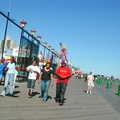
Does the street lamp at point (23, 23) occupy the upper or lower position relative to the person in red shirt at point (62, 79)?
upper

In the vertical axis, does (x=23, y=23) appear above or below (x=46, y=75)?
above

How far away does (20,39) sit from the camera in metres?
14.6

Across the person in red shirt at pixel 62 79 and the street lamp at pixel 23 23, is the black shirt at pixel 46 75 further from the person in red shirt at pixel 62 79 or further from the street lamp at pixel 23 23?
the street lamp at pixel 23 23

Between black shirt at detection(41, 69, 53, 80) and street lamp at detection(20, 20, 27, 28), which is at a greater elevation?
street lamp at detection(20, 20, 27, 28)

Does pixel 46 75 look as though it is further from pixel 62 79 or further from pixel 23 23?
pixel 23 23

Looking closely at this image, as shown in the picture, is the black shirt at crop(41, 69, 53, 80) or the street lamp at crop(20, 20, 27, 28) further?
the street lamp at crop(20, 20, 27, 28)

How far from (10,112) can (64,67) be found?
3.23 m

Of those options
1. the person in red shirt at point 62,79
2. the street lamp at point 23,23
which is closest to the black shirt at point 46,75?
the person in red shirt at point 62,79

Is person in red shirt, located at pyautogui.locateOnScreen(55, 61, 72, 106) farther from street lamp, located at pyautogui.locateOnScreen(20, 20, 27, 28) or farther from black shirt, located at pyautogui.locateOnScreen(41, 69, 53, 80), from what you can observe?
street lamp, located at pyautogui.locateOnScreen(20, 20, 27, 28)

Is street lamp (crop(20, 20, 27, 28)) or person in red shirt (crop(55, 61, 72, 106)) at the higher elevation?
street lamp (crop(20, 20, 27, 28))

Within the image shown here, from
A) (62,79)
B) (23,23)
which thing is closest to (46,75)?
(62,79)

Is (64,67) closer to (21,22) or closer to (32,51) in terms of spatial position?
(21,22)

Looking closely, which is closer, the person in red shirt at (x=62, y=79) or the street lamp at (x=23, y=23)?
the person in red shirt at (x=62, y=79)

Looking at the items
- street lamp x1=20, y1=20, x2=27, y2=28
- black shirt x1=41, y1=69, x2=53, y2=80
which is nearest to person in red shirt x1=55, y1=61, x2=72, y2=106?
black shirt x1=41, y1=69, x2=53, y2=80
